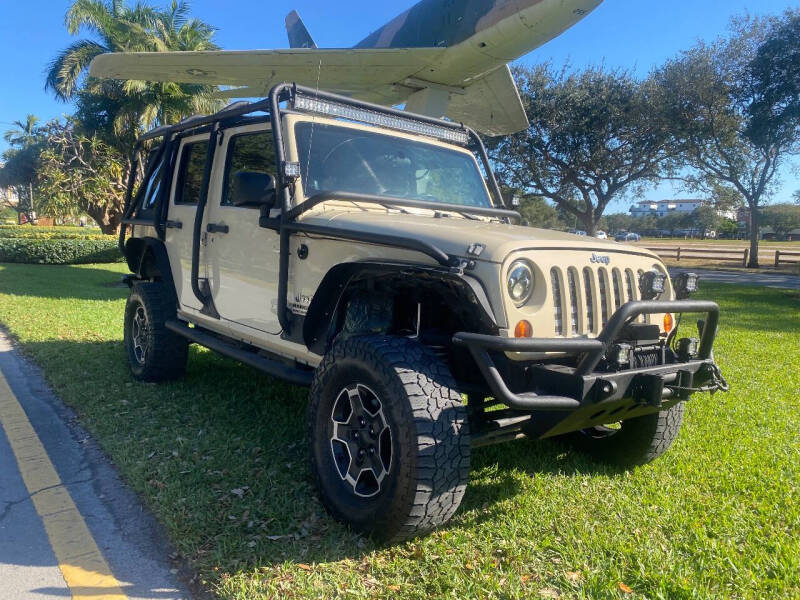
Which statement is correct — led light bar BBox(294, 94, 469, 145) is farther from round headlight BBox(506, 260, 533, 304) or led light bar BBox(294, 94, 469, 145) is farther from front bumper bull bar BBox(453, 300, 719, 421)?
front bumper bull bar BBox(453, 300, 719, 421)

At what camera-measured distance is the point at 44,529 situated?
3.06 metres

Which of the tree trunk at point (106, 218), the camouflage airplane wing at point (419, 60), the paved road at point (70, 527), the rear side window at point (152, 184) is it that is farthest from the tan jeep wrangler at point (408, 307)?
the tree trunk at point (106, 218)

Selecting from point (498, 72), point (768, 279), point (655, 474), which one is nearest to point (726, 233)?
point (768, 279)

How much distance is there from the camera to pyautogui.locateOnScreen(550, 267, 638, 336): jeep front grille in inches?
112

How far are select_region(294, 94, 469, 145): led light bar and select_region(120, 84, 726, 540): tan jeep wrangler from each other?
13 millimetres

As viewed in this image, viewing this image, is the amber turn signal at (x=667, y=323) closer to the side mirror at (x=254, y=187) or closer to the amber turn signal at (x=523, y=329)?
the amber turn signal at (x=523, y=329)

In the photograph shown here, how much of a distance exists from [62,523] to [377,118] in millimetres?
3049

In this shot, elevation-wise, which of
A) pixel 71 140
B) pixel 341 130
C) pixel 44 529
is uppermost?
pixel 71 140

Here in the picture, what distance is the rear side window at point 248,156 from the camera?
4066mm

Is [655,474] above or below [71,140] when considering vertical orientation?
below

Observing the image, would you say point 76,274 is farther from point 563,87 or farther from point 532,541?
point 563,87

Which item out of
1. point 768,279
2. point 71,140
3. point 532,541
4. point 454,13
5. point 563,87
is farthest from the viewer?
point 563,87

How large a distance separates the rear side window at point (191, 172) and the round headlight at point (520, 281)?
115 inches

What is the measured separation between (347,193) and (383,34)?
11.9m
